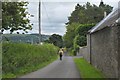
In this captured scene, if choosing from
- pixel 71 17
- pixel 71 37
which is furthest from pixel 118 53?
pixel 71 17

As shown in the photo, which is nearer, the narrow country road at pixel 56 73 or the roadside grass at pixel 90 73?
the roadside grass at pixel 90 73

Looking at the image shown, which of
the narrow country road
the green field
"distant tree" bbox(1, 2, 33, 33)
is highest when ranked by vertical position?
"distant tree" bbox(1, 2, 33, 33)

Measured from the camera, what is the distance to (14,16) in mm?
26234

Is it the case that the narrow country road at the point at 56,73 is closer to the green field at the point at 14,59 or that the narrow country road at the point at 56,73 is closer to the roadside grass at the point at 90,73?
the roadside grass at the point at 90,73

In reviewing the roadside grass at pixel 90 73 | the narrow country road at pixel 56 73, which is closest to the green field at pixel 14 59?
the narrow country road at pixel 56 73

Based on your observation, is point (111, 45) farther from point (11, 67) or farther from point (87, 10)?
point (87, 10)

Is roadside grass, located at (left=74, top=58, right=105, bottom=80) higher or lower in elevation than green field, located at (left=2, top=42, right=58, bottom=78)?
lower

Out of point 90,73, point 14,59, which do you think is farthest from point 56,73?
point 14,59

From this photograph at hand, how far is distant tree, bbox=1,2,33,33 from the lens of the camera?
24.5 m

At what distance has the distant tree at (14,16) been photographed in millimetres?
24461

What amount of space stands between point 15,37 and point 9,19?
275 cm

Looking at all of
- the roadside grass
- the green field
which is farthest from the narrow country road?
the green field

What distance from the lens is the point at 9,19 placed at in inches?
986

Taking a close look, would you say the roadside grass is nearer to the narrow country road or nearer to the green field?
the narrow country road
